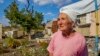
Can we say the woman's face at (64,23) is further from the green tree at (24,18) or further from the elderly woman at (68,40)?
the green tree at (24,18)

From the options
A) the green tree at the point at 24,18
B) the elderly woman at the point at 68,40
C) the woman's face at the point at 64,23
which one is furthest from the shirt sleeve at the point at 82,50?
the green tree at the point at 24,18

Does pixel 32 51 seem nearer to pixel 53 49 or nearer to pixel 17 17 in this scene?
pixel 53 49

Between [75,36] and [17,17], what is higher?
[75,36]

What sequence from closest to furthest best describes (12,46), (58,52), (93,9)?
(58,52), (93,9), (12,46)

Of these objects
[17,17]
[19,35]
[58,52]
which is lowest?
[19,35]

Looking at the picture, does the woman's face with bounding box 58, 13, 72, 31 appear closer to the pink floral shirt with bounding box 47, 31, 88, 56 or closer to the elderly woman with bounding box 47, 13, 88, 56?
the elderly woman with bounding box 47, 13, 88, 56

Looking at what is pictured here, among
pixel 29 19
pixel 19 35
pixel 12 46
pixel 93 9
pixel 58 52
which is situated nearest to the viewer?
pixel 58 52

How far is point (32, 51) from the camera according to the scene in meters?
11.2

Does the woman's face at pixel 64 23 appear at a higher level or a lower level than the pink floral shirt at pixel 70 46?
higher

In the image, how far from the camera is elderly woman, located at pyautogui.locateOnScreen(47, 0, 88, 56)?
4.07 meters

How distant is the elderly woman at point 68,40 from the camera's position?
407 cm

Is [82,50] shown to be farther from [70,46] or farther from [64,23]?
[64,23]

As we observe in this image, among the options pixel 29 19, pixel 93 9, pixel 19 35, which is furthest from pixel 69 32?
pixel 19 35

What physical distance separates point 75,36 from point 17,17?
4656 centimetres
